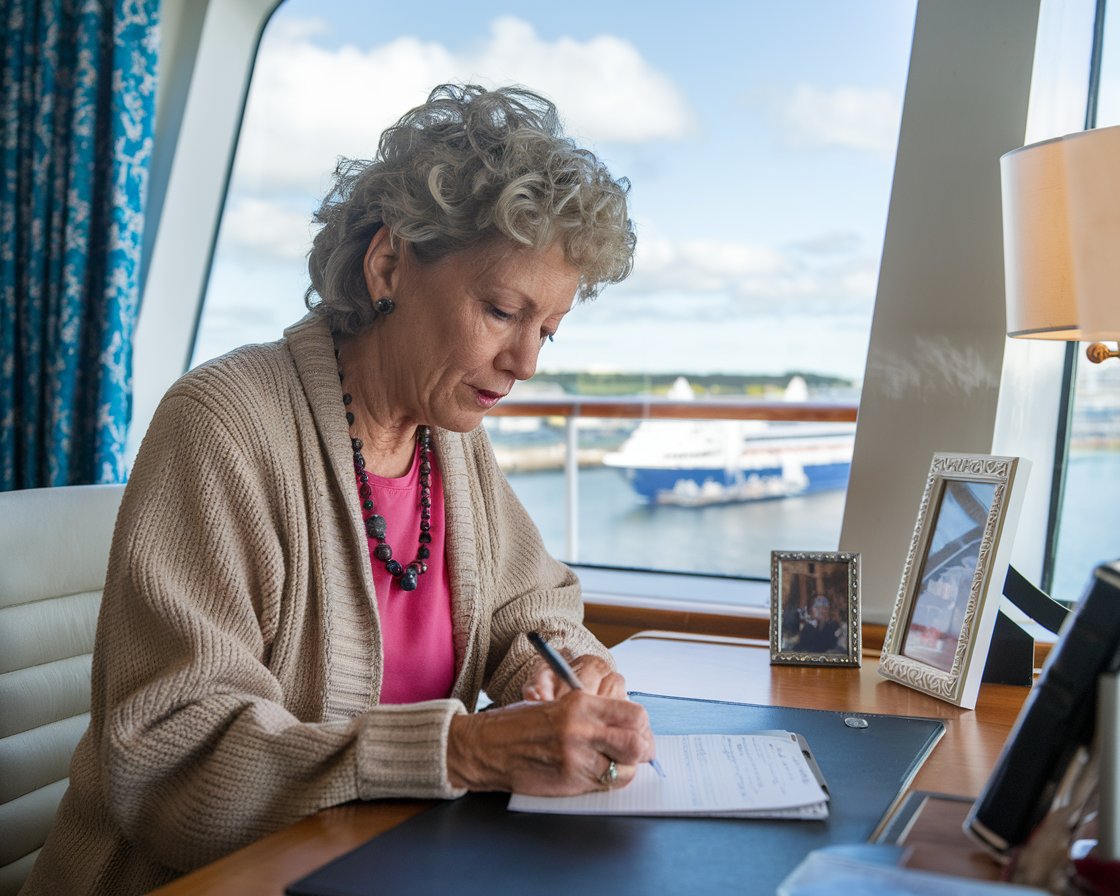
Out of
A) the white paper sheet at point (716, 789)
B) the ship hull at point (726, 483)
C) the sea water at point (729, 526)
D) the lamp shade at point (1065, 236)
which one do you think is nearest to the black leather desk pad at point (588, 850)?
the white paper sheet at point (716, 789)

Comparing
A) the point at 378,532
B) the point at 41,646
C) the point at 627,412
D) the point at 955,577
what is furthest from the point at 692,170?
the point at 41,646

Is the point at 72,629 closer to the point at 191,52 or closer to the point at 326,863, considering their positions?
the point at 326,863

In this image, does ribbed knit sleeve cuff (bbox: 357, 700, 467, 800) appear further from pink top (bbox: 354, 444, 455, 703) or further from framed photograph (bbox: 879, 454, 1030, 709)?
framed photograph (bbox: 879, 454, 1030, 709)

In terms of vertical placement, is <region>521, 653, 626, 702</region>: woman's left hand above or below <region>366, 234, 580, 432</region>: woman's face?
below

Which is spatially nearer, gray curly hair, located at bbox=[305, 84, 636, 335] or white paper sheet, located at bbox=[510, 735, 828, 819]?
white paper sheet, located at bbox=[510, 735, 828, 819]

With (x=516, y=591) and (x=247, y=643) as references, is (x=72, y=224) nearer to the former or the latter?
(x=516, y=591)

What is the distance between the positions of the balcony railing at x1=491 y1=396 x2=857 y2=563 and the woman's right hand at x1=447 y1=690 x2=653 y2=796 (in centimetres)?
145

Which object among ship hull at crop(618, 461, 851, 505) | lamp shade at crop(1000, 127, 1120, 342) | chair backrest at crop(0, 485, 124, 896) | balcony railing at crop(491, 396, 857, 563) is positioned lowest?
chair backrest at crop(0, 485, 124, 896)

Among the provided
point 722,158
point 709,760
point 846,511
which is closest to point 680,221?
point 722,158

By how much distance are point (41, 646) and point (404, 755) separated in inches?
31.2

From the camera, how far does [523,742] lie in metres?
1.04

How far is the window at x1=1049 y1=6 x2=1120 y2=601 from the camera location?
2.09 metres

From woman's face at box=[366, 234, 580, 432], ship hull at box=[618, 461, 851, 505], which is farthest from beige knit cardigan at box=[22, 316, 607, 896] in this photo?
ship hull at box=[618, 461, 851, 505]

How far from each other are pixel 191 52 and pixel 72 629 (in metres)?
1.84
